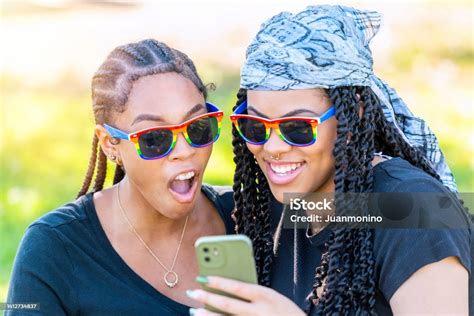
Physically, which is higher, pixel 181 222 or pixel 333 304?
pixel 181 222

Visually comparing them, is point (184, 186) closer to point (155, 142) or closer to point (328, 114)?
point (155, 142)

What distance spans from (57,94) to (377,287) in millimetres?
6753

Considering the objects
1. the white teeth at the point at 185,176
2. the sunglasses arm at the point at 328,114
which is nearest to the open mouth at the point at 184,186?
the white teeth at the point at 185,176

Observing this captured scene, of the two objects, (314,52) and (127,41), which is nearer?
(314,52)

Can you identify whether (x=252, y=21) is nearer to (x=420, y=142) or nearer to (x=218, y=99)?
(x=218, y=99)

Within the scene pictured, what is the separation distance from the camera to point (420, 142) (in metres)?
3.81

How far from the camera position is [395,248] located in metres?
3.23

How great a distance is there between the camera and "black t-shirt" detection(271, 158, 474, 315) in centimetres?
A: 317

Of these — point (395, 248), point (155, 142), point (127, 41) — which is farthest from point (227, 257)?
point (127, 41)

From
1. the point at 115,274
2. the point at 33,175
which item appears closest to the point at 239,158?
the point at 115,274

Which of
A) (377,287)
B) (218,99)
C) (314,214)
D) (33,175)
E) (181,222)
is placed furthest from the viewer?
(218,99)

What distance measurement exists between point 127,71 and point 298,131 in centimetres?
79

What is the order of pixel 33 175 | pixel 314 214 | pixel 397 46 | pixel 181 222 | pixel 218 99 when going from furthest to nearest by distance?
1. pixel 397 46
2. pixel 218 99
3. pixel 33 175
4. pixel 181 222
5. pixel 314 214

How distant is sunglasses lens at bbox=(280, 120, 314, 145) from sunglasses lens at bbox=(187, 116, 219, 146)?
441mm
